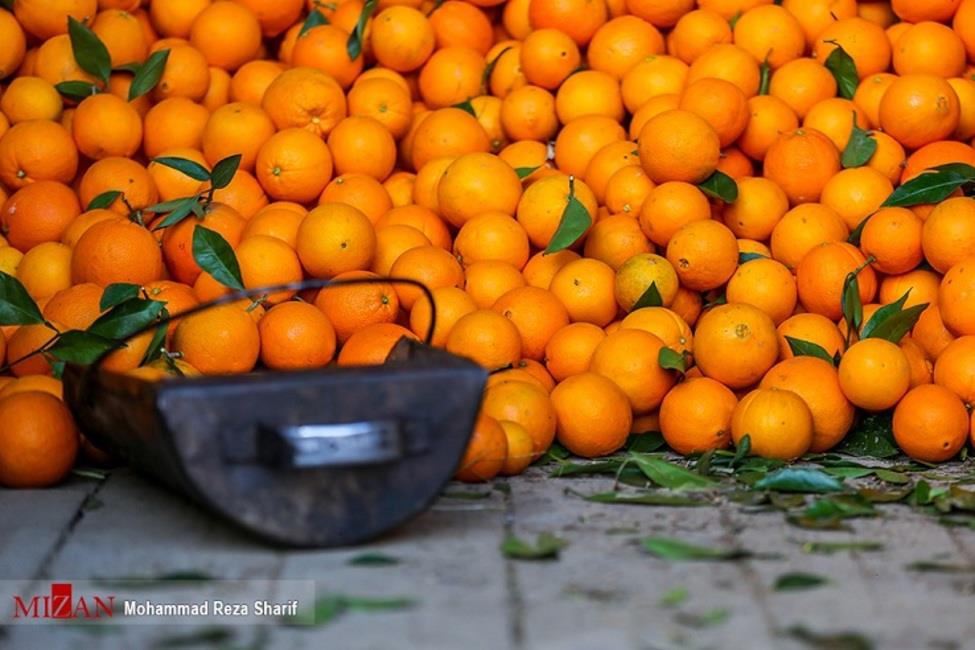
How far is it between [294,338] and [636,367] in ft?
2.35

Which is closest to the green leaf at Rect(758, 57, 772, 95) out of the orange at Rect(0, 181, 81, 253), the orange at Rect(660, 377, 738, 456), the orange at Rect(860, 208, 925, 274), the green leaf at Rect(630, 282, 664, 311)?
the orange at Rect(860, 208, 925, 274)

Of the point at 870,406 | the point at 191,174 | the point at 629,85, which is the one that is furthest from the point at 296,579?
the point at 629,85

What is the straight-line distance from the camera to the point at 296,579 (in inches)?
76.5

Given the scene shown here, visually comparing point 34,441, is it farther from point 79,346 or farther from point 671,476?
point 671,476

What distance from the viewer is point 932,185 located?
3041mm

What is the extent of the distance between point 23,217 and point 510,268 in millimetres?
1187

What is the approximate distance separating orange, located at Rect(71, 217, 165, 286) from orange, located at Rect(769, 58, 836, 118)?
1593mm

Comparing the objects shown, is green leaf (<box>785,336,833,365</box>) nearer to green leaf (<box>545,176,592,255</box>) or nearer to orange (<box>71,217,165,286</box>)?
green leaf (<box>545,176,592,255</box>)

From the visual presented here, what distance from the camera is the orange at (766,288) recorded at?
296cm

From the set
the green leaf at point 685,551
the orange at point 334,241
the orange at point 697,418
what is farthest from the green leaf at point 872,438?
the orange at point 334,241

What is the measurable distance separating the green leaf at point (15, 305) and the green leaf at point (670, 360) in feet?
4.09

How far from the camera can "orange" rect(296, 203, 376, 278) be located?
2988 mm

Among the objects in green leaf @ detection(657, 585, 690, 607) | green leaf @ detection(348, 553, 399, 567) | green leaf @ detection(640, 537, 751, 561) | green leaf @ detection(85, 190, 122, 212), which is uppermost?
green leaf @ detection(85, 190, 122, 212)

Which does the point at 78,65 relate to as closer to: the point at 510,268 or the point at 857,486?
the point at 510,268
